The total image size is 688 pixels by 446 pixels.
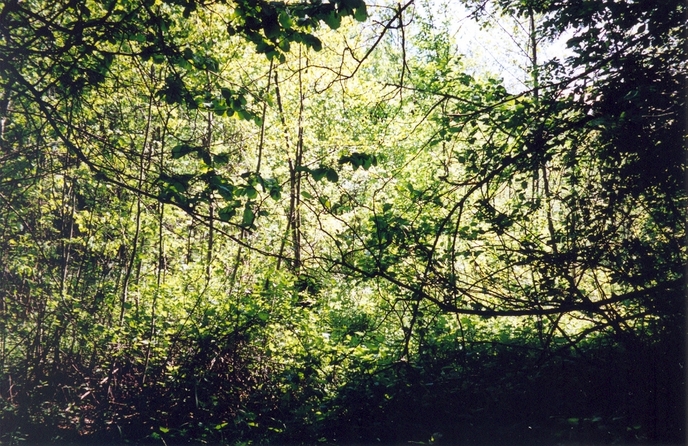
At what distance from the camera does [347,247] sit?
6.53m

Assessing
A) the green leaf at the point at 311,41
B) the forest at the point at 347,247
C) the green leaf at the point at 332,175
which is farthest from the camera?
the forest at the point at 347,247

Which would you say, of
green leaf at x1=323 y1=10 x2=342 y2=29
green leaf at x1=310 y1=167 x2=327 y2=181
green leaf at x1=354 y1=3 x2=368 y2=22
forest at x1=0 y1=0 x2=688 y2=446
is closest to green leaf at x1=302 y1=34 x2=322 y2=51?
forest at x1=0 y1=0 x2=688 y2=446

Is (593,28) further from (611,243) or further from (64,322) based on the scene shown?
(64,322)

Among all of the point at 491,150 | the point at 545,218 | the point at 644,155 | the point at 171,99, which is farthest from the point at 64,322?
the point at 644,155

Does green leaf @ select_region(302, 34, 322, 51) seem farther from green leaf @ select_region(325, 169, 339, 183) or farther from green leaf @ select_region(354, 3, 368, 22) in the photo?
green leaf @ select_region(325, 169, 339, 183)

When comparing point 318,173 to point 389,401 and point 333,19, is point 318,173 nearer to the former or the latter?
point 333,19

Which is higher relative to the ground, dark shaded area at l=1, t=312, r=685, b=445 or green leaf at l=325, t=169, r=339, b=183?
green leaf at l=325, t=169, r=339, b=183

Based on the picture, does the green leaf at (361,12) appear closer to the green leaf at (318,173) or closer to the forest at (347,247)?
the forest at (347,247)

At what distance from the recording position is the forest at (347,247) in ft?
11.8

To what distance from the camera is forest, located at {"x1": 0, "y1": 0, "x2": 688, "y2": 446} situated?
3588 millimetres

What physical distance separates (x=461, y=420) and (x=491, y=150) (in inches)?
114

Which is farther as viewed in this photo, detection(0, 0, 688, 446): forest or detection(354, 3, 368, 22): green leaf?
detection(0, 0, 688, 446): forest

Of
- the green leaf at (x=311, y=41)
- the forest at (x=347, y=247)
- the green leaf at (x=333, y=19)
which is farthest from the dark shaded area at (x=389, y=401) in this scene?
the green leaf at (x=333, y=19)

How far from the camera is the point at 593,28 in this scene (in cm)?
473
